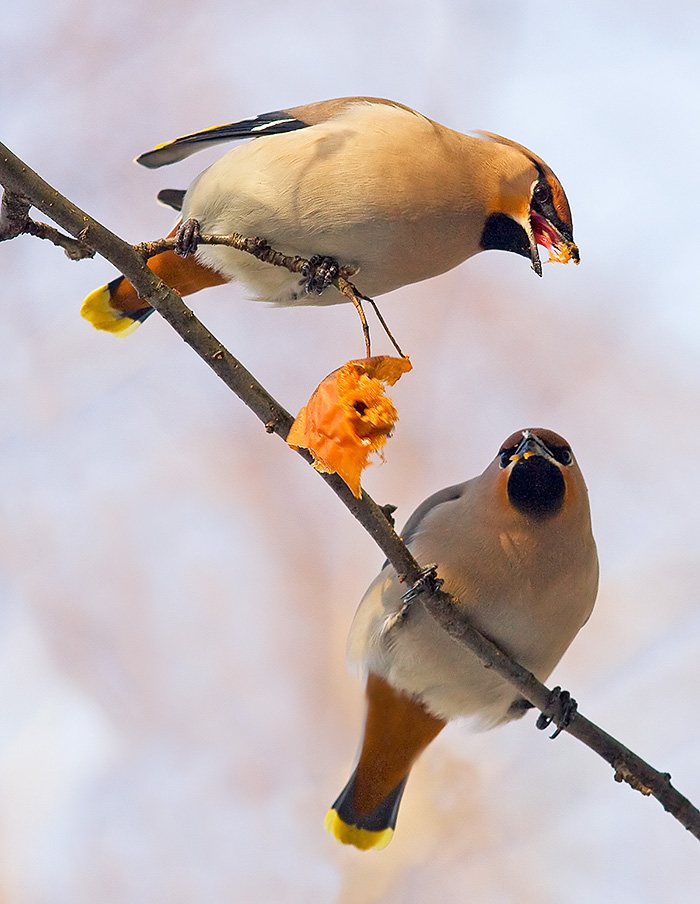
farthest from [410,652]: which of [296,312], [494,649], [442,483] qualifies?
[296,312]

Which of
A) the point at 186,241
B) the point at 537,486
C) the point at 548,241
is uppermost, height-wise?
the point at 186,241

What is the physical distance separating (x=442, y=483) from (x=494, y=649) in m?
0.83

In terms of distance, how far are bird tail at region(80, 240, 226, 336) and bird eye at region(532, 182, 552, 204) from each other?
587mm

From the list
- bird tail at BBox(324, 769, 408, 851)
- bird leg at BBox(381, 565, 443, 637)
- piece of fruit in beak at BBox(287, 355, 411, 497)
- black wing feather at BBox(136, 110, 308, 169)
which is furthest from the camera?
bird tail at BBox(324, 769, 408, 851)

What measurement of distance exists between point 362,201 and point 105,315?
2.04 feet

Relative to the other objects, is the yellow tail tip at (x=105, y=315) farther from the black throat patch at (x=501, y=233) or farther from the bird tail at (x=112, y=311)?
the black throat patch at (x=501, y=233)

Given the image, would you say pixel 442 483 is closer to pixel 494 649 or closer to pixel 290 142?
pixel 494 649

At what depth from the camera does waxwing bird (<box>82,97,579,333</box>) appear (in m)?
1.84

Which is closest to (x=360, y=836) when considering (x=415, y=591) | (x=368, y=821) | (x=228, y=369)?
(x=368, y=821)

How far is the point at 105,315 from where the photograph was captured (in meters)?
2.18

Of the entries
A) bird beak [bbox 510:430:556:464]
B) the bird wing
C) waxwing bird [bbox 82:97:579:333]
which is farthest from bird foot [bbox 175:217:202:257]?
bird beak [bbox 510:430:556:464]

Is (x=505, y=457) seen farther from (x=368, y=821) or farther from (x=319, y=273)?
(x=368, y=821)

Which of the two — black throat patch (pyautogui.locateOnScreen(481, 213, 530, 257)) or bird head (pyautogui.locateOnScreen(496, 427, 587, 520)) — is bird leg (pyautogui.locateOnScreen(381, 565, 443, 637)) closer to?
bird head (pyautogui.locateOnScreen(496, 427, 587, 520))

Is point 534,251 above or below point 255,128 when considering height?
below
